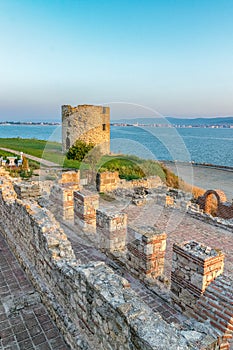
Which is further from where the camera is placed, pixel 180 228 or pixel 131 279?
pixel 180 228

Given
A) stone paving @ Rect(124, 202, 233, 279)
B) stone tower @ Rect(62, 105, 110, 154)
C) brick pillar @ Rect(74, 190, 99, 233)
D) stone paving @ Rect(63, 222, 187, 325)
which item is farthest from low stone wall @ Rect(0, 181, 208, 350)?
stone tower @ Rect(62, 105, 110, 154)

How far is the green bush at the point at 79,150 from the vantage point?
91.6ft

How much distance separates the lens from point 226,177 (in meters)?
30.5

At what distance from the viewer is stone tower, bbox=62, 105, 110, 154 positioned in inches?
1186

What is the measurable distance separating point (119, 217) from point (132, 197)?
680 cm

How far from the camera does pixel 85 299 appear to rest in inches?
136

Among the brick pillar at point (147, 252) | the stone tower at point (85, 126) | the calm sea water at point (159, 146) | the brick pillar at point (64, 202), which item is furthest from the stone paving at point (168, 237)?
the stone tower at point (85, 126)

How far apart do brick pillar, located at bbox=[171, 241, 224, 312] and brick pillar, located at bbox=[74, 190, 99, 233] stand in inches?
138

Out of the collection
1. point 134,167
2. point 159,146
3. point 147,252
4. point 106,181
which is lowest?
point 159,146

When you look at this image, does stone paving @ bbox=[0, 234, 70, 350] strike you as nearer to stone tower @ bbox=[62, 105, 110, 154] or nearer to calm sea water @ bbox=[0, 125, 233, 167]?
calm sea water @ bbox=[0, 125, 233, 167]

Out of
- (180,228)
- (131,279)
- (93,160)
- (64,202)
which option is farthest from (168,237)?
(93,160)

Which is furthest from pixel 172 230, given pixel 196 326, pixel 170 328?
pixel 170 328

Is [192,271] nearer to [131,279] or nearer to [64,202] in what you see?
[131,279]

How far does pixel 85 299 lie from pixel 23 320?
1665 mm
